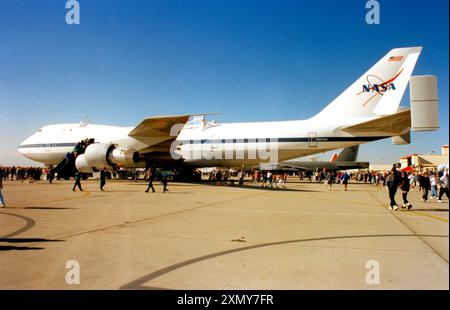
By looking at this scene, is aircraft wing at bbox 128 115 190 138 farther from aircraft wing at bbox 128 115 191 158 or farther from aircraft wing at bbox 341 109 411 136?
aircraft wing at bbox 341 109 411 136

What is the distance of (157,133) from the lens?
24.9 meters

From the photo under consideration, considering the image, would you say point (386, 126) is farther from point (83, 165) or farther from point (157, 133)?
point (83, 165)

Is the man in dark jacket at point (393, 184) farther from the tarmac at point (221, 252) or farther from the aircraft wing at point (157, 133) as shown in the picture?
the aircraft wing at point (157, 133)

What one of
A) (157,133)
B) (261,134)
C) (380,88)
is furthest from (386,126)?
(157,133)

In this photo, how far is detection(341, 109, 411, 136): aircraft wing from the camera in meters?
19.9

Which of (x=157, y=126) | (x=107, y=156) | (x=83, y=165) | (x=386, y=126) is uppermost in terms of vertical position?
(x=157, y=126)

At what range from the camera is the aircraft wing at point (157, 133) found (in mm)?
23000

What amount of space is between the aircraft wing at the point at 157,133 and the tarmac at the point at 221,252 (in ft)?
44.9

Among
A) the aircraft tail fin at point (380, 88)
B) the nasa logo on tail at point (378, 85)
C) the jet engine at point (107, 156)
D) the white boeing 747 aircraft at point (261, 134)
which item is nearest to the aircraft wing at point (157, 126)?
the white boeing 747 aircraft at point (261, 134)

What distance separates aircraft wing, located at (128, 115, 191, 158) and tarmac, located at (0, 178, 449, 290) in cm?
1367

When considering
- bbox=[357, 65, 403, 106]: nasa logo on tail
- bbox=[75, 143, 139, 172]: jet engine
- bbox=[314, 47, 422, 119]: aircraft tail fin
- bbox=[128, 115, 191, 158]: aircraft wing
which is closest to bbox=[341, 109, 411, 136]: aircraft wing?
bbox=[314, 47, 422, 119]: aircraft tail fin

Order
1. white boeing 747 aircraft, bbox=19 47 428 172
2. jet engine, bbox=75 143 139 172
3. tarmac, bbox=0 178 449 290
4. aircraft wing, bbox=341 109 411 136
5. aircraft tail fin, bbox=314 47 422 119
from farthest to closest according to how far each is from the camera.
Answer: jet engine, bbox=75 143 139 172 < white boeing 747 aircraft, bbox=19 47 428 172 < aircraft tail fin, bbox=314 47 422 119 < aircraft wing, bbox=341 109 411 136 < tarmac, bbox=0 178 449 290

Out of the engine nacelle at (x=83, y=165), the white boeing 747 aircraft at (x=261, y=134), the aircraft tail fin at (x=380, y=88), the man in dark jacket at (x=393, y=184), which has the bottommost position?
the man in dark jacket at (x=393, y=184)

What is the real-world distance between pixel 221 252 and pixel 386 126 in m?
18.9
